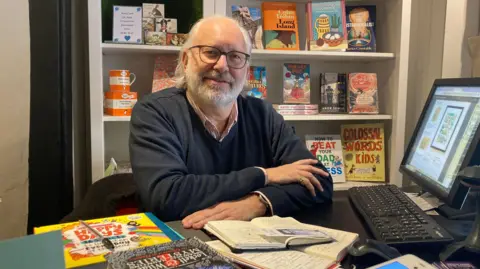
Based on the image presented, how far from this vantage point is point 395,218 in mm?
1130

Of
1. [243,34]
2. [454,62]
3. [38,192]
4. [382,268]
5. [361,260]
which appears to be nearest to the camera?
[382,268]

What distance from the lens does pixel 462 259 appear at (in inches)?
35.3

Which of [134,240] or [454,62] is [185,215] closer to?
[134,240]

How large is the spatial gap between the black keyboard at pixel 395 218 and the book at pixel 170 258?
0.42 m

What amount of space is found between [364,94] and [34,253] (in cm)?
210

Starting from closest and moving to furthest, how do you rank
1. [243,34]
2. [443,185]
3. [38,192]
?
1. [443,185]
2. [243,34]
3. [38,192]

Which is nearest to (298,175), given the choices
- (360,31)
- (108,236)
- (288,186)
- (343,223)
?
(288,186)

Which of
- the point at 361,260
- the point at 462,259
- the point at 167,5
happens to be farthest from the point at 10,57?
the point at 462,259

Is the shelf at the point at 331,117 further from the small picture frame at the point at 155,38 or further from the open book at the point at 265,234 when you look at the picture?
the open book at the point at 265,234

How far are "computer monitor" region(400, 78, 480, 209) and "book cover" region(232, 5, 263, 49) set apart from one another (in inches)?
42.7

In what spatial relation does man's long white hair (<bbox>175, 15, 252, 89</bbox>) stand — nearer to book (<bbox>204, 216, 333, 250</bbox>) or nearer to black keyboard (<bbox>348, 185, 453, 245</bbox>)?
black keyboard (<bbox>348, 185, 453, 245</bbox>)

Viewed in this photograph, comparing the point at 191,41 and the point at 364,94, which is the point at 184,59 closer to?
the point at 191,41

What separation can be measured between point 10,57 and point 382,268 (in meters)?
1.72

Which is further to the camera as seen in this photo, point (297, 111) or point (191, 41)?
point (297, 111)
